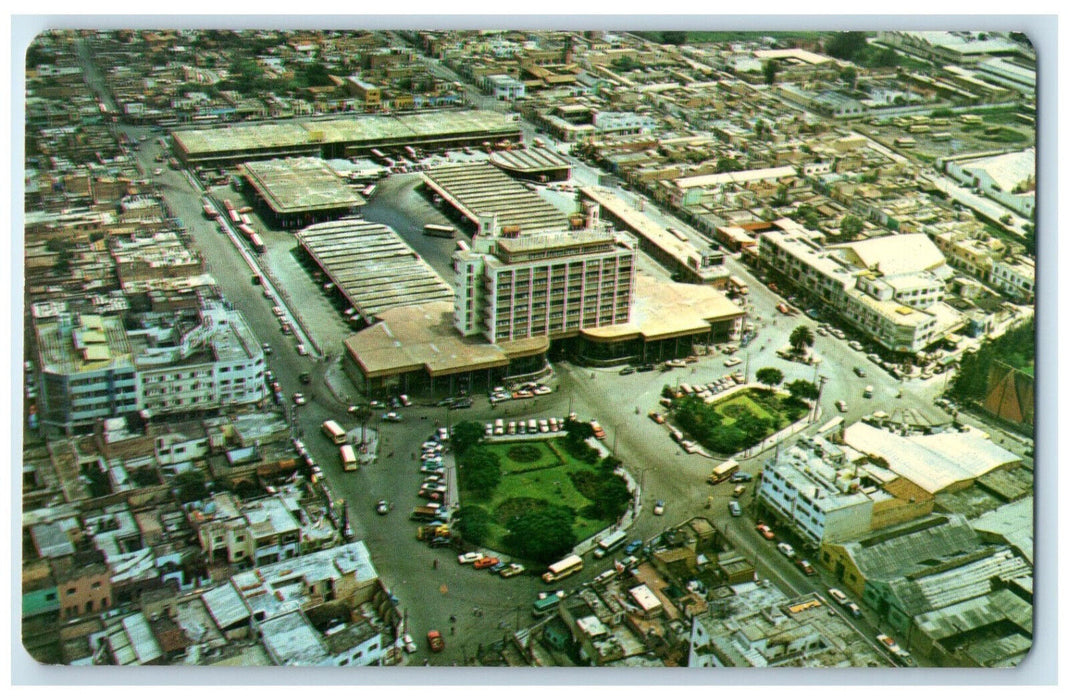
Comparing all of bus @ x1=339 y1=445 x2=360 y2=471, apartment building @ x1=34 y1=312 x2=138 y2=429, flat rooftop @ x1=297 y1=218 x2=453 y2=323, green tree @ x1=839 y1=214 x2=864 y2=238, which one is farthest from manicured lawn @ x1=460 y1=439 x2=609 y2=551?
green tree @ x1=839 y1=214 x2=864 y2=238

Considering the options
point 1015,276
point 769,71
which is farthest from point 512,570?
point 769,71

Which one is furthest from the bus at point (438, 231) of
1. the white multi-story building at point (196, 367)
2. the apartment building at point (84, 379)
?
the apartment building at point (84, 379)

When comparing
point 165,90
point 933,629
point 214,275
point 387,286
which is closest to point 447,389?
A: point 387,286

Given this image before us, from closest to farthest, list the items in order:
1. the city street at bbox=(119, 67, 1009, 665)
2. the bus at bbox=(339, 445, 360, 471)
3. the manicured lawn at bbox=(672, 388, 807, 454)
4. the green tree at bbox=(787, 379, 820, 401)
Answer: the city street at bbox=(119, 67, 1009, 665), the bus at bbox=(339, 445, 360, 471), the manicured lawn at bbox=(672, 388, 807, 454), the green tree at bbox=(787, 379, 820, 401)

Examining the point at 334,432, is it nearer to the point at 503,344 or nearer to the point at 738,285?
the point at 503,344

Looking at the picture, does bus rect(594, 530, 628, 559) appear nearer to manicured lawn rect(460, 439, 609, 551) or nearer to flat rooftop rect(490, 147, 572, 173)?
manicured lawn rect(460, 439, 609, 551)

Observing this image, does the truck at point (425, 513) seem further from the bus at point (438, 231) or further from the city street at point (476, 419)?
the bus at point (438, 231)
